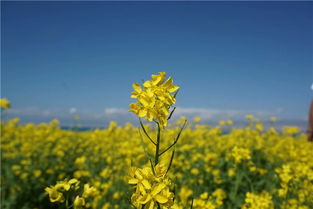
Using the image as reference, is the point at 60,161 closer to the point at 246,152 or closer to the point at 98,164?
the point at 98,164

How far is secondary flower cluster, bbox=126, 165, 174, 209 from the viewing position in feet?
4.12

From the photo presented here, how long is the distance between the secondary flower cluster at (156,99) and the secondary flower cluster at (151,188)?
24 centimetres

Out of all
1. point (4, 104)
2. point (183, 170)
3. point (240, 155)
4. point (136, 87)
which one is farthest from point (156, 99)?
point (4, 104)

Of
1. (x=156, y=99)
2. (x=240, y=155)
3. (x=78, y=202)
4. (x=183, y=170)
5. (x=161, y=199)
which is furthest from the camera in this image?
(x=183, y=170)

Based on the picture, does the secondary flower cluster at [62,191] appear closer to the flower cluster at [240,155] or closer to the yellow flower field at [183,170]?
the yellow flower field at [183,170]

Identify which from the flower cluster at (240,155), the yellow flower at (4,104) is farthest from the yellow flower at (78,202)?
the yellow flower at (4,104)

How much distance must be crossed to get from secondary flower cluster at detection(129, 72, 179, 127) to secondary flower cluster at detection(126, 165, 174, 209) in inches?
9.6

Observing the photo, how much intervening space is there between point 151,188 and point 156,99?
1.43 ft

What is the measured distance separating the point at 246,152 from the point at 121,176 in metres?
2.34

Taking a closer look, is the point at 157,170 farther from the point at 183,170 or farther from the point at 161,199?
the point at 183,170

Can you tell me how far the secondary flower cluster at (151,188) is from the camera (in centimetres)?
126

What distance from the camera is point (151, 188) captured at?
1283 mm

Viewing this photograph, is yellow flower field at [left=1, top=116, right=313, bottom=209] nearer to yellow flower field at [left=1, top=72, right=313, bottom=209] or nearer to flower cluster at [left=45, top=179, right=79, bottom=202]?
yellow flower field at [left=1, top=72, right=313, bottom=209]

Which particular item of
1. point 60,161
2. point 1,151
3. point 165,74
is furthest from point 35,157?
point 165,74
